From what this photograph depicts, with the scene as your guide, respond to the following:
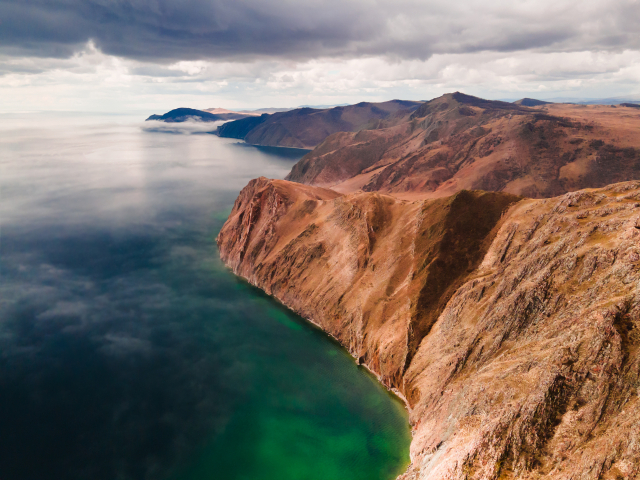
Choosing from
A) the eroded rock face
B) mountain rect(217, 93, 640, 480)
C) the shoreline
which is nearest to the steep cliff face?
mountain rect(217, 93, 640, 480)

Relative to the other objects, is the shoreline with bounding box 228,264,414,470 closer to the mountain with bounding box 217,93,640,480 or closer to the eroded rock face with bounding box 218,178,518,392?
the mountain with bounding box 217,93,640,480

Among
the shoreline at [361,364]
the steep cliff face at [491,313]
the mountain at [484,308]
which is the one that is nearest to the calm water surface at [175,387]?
the shoreline at [361,364]

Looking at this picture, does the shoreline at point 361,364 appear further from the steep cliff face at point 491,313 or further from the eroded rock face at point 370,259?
the steep cliff face at point 491,313

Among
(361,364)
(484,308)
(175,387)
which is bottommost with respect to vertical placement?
(361,364)

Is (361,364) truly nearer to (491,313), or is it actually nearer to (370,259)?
(370,259)

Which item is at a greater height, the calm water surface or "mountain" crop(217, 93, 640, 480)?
"mountain" crop(217, 93, 640, 480)

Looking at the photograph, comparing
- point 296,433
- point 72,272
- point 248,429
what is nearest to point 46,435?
point 248,429

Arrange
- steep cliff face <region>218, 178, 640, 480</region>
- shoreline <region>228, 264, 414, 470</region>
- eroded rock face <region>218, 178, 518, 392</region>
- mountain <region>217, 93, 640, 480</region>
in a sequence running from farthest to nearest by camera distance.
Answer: eroded rock face <region>218, 178, 518, 392</region>
shoreline <region>228, 264, 414, 470</region>
mountain <region>217, 93, 640, 480</region>
steep cliff face <region>218, 178, 640, 480</region>

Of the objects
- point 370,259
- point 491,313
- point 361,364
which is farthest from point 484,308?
point 370,259
